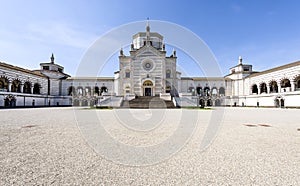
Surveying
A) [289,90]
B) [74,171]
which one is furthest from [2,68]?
[289,90]

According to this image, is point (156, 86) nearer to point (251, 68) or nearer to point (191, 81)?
point (191, 81)

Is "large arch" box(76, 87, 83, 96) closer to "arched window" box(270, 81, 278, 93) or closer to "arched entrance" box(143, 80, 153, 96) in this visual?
"arched entrance" box(143, 80, 153, 96)

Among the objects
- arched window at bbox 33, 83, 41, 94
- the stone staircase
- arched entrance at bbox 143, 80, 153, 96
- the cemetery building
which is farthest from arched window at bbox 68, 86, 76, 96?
the stone staircase

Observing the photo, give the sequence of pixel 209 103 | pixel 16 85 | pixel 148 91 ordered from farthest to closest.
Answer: pixel 209 103, pixel 148 91, pixel 16 85

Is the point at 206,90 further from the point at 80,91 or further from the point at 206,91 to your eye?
the point at 80,91

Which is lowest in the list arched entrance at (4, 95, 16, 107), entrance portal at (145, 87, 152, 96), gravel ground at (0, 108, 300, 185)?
gravel ground at (0, 108, 300, 185)

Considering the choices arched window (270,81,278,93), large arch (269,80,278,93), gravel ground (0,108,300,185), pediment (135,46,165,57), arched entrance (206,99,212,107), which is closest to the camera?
gravel ground (0,108,300,185)

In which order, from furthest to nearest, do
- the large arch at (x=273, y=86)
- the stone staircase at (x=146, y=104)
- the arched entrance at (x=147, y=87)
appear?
1. the large arch at (x=273, y=86)
2. the arched entrance at (x=147, y=87)
3. the stone staircase at (x=146, y=104)

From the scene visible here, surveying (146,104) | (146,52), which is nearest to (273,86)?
(146,52)

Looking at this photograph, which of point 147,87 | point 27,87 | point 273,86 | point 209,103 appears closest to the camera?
point 147,87

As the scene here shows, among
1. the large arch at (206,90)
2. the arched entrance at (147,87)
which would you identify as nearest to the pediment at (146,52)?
the arched entrance at (147,87)

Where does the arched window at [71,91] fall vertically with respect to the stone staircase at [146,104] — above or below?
above

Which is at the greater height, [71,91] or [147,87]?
[147,87]

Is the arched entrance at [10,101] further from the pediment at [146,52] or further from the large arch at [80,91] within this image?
the pediment at [146,52]
